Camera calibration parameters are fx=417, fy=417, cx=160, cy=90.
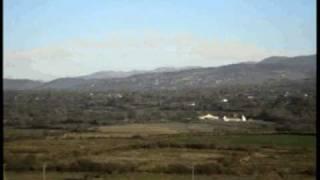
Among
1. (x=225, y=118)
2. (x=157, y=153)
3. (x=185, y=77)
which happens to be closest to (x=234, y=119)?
(x=225, y=118)

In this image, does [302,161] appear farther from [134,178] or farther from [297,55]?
[134,178]

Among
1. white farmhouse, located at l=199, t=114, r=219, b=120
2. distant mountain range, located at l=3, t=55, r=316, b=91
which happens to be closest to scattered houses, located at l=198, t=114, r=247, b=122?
white farmhouse, located at l=199, t=114, r=219, b=120

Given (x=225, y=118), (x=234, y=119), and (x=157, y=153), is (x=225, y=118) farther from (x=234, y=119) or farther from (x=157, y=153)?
(x=157, y=153)

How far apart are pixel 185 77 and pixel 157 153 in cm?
51

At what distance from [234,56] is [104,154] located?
3.46 feet

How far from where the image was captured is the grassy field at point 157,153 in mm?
2287

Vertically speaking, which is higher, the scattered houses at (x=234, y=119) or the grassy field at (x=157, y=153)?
the scattered houses at (x=234, y=119)

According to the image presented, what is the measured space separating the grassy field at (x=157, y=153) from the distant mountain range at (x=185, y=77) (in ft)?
0.78

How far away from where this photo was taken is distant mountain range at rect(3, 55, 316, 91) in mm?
2170

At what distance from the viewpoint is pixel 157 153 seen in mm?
2549

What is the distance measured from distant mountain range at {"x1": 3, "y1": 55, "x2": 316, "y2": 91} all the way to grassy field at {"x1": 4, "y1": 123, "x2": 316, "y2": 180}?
0.24 m

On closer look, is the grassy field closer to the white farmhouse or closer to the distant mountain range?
the white farmhouse

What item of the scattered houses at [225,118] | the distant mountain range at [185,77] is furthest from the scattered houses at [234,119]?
the distant mountain range at [185,77]

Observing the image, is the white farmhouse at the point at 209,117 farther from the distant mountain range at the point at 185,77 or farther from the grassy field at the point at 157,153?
the distant mountain range at the point at 185,77
